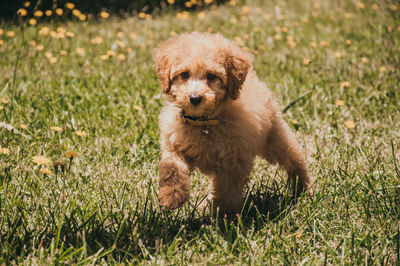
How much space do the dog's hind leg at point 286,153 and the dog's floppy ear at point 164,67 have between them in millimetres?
884

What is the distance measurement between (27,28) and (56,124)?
313 cm

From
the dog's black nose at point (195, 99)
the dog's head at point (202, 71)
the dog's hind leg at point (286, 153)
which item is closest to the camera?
the dog's black nose at point (195, 99)

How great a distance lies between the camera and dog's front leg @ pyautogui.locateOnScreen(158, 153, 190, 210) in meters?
2.49

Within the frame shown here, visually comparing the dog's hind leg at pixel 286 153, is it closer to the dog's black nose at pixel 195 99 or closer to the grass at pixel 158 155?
the grass at pixel 158 155

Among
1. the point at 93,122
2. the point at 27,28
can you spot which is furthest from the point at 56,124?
the point at 27,28

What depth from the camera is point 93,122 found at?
12.7ft

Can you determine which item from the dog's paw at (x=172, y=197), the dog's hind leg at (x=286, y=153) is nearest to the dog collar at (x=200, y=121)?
the dog's paw at (x=172, y=197)

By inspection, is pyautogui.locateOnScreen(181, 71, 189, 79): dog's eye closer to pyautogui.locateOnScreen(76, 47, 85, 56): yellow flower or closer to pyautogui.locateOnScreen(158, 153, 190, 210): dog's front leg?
pyautogui.locateOnScreen(158, 153, 190, 210): dog's front leg

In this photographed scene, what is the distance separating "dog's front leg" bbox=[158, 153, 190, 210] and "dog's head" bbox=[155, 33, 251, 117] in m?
0.36

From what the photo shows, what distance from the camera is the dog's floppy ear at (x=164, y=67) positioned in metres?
2.87

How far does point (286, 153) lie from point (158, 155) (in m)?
1.05

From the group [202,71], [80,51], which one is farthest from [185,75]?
[80,51]

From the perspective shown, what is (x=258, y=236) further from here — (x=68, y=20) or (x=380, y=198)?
(x=68, y=20)

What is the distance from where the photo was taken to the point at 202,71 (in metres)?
2.76
